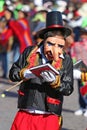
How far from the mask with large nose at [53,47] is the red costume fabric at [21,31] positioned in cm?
799

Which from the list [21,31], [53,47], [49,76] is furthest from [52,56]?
[21,31]

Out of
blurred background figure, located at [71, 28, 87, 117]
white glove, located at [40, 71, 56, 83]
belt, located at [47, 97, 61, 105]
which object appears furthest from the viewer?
blurred background figure, located at [71, 28, 87, 117]

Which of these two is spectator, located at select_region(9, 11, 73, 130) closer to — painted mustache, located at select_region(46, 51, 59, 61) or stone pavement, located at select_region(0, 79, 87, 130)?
painted mustache, located at select_region(46, 51, 59, 61)

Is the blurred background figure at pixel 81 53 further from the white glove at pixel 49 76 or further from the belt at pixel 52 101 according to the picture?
the white glove at pixel 49 76

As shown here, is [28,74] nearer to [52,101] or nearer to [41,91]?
[41,91]

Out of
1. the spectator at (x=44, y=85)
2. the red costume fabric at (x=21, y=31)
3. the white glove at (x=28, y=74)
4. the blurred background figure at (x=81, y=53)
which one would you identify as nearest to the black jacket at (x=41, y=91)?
the spectator at (x=44, y=85)

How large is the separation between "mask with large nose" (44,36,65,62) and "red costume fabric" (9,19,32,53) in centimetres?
799

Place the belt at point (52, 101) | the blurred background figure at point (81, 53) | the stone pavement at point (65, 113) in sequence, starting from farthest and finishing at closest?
the blurred background figure at point (81, 53), the stone pavement at point (65, 113), the belt at point (52, 101)

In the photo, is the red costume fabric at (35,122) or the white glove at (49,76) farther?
the red costume fabric at (35,122)

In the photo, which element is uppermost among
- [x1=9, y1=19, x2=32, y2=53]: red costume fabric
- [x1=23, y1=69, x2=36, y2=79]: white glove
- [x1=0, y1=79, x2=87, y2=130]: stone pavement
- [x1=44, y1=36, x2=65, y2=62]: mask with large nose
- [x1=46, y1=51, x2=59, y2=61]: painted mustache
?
[x1=44, y1=36, x2=65, y2=62]: mask with large nose

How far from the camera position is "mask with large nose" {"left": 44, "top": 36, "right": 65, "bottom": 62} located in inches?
170

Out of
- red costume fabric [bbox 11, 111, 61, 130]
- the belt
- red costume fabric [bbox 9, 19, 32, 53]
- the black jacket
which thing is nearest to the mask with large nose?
the black jacket

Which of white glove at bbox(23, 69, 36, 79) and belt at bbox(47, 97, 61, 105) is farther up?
white glove at bbox(23, 69, 36, 79)

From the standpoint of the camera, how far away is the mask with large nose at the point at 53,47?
170 inches
